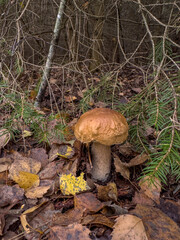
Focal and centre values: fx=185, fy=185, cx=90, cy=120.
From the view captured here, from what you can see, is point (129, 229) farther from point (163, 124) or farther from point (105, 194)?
point (163, 124)

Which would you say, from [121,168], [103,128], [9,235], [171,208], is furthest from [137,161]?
[9,235]

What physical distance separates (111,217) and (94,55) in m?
3.81

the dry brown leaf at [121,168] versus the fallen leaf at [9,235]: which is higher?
the dry brown leaf at [121,168]

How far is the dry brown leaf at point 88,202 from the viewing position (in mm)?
1267

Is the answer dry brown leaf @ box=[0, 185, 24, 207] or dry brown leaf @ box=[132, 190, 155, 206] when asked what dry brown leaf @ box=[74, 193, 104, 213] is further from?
dry brown leaf @ box=[0, 185, 24, 207]

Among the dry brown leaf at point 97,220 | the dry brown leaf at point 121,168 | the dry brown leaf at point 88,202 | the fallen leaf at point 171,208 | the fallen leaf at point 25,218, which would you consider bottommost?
the fallen leaf at point 171,208

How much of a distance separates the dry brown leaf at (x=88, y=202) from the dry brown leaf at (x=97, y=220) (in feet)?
0.14

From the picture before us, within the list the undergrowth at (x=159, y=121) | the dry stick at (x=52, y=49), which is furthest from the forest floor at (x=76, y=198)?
the dry stick at (x=52, y=49)

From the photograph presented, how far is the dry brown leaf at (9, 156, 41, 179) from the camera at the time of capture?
1.52 m

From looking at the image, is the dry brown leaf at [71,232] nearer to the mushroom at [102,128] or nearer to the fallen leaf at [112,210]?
the fallen leaf at [112,210]

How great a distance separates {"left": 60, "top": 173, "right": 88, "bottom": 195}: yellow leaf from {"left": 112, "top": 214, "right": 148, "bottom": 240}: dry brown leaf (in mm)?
385

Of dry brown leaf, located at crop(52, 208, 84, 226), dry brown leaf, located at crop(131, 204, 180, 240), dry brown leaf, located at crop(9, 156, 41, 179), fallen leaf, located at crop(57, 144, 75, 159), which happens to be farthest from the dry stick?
dry brown leaf, located at crop(131, 204, 180, 240)

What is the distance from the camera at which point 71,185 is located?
1435 mm

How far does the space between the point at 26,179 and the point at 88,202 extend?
54 cm
